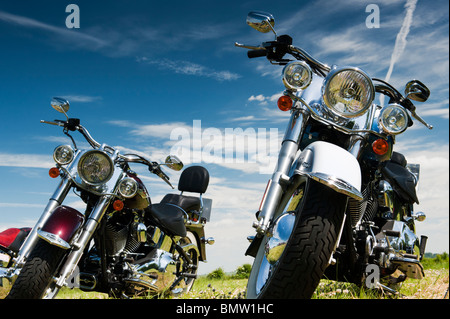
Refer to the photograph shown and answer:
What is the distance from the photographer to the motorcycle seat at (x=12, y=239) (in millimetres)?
4008

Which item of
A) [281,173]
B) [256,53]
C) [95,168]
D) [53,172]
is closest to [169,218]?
[95,168]

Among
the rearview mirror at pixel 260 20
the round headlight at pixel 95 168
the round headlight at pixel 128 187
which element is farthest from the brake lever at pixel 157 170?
the rearview mirror at pixel 260 20

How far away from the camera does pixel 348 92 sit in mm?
2359

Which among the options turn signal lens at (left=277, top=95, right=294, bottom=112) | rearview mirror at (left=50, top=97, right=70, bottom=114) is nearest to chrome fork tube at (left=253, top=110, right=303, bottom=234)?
turn signal lens at (left=277, top=95, right=294, bottom=112)

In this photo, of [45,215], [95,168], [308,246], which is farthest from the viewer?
[95,168]

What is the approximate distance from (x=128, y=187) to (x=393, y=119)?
8.58 feet

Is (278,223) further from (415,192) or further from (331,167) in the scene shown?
(415,192)

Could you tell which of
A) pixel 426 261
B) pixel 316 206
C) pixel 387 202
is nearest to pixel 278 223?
pixel 316 206

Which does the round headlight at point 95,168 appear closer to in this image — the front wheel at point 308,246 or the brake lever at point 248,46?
the brake lever at point 248,46

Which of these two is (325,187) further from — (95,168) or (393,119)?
(95,168)

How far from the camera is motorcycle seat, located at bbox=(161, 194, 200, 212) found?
5.54 metres

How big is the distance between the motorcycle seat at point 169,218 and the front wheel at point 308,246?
2.76 metres
